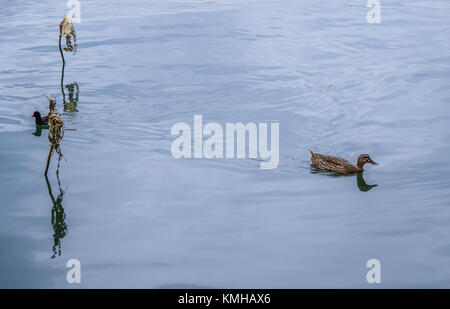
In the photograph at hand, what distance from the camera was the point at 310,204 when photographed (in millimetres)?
12898

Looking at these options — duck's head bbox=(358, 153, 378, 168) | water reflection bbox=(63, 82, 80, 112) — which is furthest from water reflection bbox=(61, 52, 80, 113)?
duck's head bbox=(358, 153, 378, 168)

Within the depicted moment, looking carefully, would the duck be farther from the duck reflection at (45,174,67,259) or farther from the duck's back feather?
the duck's back feather

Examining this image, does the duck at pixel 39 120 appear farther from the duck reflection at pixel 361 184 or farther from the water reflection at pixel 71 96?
the duck reflection at pixel 361 184

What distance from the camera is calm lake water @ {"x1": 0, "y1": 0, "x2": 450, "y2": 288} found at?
10.8m

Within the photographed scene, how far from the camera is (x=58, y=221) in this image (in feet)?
39.9

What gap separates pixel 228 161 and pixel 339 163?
7.91ft

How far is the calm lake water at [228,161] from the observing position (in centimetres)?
1082

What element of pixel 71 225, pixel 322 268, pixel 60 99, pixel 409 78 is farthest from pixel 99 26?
pixel 322 268

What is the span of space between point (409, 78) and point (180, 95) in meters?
7.13

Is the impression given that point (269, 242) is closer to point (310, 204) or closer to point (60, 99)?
point (310, 204)

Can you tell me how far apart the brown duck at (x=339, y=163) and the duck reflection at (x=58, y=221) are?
17.7 feet

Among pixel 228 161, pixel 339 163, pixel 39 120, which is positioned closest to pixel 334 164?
pixel 339 163

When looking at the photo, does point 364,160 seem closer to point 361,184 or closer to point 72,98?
point 361,184

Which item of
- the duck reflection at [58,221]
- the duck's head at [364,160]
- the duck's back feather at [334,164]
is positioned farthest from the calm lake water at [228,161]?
the duck's head at [364,160]
